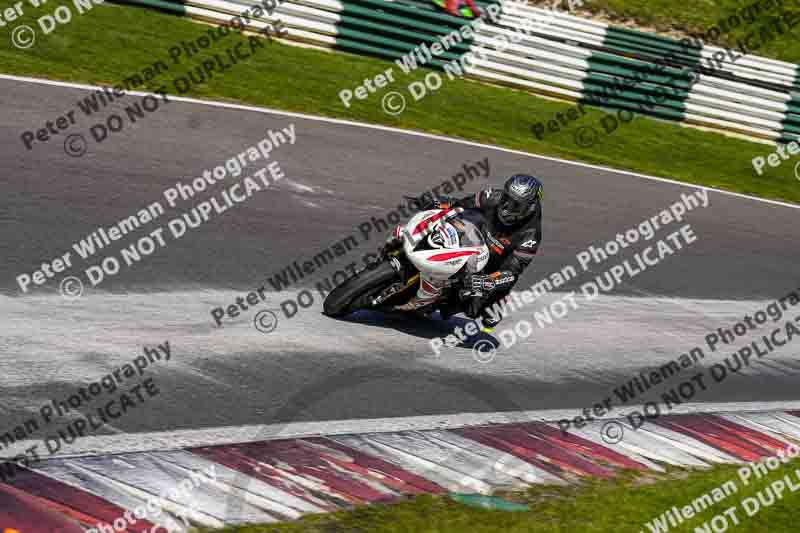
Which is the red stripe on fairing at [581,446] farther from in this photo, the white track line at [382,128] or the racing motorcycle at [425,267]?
the white track line at [382,128]

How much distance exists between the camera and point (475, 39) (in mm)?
19391

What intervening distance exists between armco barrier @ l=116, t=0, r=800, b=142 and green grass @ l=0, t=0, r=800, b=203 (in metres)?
0.41

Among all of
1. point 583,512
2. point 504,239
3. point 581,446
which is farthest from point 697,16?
point 583,512

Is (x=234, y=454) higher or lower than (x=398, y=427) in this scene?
lower

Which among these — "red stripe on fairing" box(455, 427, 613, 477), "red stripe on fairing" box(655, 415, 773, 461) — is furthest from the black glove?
"red stripe on fairing" box(655, 415, 773, 461)

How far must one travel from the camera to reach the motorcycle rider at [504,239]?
8.79 m

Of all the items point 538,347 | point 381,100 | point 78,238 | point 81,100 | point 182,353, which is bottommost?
point 182,353

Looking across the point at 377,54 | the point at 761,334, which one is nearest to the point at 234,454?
the point at 761,334

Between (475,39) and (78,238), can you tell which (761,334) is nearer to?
(78,238)

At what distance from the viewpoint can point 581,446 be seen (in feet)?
25.7

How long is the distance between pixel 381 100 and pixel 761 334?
26.4ft

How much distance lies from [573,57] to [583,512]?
14.8 m

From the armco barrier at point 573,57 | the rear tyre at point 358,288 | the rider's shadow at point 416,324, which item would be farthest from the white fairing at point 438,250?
the armco barrier at point 573,57

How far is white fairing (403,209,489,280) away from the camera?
337 inches
